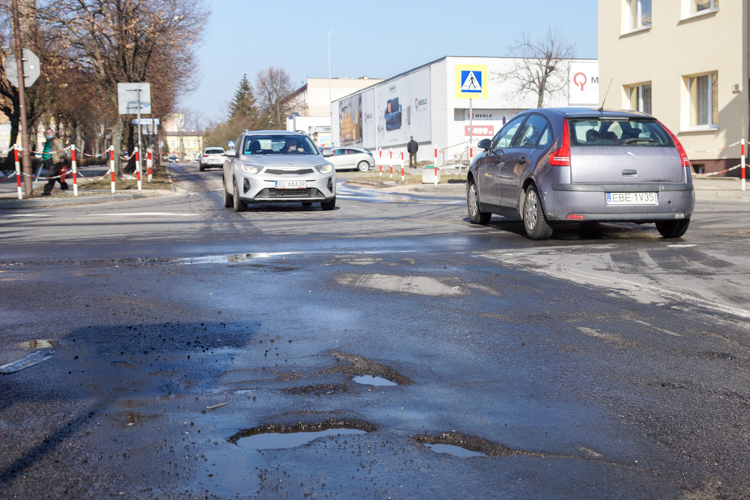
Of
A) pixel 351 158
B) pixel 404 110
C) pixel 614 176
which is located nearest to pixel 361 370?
pixel 614 176

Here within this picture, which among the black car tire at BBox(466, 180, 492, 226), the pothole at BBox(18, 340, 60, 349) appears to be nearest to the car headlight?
the black car tire at BBox(466, 180, 492, 226)

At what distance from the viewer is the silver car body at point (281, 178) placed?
15219 millimetres

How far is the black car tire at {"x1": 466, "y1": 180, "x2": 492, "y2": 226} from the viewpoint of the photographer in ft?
39.5

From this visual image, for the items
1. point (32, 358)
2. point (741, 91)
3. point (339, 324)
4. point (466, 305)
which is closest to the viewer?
point (32, 358)

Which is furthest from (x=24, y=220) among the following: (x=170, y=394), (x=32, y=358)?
(x=170, y=394)

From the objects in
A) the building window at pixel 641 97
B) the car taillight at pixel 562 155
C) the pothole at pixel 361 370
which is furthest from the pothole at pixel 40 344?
the building window at pixel 641 97

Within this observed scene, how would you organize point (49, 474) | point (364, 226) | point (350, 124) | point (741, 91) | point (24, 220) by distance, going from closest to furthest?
1. point (49, 474)
2. point (364, 226)
3. point (24, 220)
4. point (741, 91)
5. point (350, 124)

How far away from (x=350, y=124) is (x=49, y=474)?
70.9 m

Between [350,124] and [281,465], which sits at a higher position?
[350,124]

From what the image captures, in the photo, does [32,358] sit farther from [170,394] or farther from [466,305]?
[466,305]

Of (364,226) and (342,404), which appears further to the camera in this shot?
(364,226)

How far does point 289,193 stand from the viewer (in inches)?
605

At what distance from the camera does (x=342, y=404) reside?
3480 millimetres

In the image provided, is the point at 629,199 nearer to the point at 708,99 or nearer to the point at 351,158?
the point at 708,99
